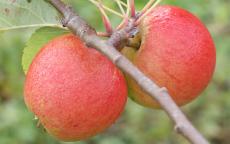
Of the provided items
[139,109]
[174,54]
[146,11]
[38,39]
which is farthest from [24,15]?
[139,109]

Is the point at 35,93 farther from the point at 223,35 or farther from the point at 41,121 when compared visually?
the point at 223,35

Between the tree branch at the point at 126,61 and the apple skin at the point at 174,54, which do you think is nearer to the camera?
the tree branch at the point at 126,61

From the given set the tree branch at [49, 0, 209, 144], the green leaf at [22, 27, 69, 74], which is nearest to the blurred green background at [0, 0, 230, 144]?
the green leaf at [22, 27, 69, 74]

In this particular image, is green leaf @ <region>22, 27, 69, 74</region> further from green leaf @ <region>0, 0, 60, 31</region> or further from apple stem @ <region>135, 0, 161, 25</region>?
apple stem @ <region>135, 0, 161, 25</region>

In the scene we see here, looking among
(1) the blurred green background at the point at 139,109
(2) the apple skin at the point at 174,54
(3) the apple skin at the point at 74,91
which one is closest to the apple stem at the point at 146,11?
(2) the apple skin at the point at 174,54

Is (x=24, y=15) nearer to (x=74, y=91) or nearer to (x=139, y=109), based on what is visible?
(x=74, y=91)

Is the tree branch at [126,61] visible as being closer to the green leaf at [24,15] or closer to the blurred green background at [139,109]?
the green leaf at [24,15]

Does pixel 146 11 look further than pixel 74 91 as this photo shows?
Yes
